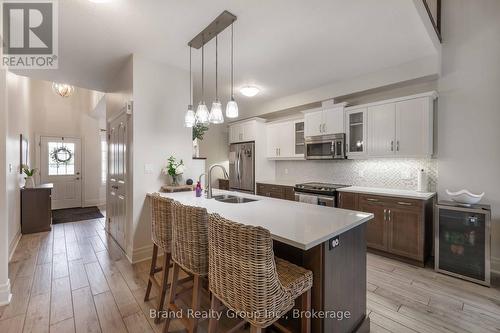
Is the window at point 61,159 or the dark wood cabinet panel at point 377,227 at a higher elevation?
the window at point 61,159

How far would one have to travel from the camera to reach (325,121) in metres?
4.07

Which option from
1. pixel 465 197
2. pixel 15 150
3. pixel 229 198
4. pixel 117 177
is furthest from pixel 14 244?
pixel 465 197

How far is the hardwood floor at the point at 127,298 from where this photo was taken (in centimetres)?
187

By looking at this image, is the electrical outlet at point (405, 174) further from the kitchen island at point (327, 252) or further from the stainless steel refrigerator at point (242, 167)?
the stainless steel refrigerator at point (242, 167)

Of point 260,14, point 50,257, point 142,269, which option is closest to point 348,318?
point 142,269

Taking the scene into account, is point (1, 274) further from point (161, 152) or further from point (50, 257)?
point (161, 152)

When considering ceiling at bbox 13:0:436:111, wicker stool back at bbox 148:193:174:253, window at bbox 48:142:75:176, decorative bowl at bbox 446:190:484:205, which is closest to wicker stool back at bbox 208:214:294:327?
wicker stool back at bbox 148:193:174:253

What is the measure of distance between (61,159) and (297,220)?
774 cm

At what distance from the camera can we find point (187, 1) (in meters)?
2.00

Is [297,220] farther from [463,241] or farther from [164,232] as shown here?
[463,241]

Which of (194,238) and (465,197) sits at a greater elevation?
(465,197)

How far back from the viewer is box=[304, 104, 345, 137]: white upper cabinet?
12.7ft

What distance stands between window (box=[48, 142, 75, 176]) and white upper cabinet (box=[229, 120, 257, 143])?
5.01m

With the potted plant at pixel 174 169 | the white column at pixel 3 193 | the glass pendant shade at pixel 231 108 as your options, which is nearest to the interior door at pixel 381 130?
the glass pendant shade at pixel 231 108
